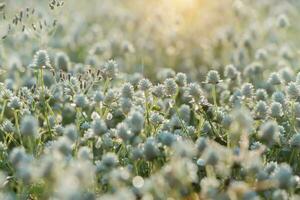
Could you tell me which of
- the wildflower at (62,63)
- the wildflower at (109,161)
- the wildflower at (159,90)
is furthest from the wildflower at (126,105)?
the wildflower at (62,63)

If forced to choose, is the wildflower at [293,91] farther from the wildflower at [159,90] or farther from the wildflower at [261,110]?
the wildflower at [159,90]

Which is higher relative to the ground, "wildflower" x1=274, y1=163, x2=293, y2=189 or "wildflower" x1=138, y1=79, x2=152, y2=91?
"wildflower" x1=274, y1=163, x2=293, y2=189

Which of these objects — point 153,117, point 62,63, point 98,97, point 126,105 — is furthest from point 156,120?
point 62,63

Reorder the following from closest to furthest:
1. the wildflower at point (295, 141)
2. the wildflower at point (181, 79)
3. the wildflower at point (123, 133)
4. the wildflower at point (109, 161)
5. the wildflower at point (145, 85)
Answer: the wildflower at point (109, 161), the wildflower at point (123, 133), the wildflower at point (295, 141), the wildflower at point (145, 85), the wildflower at point (181, 79)

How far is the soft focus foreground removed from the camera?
2633 mm

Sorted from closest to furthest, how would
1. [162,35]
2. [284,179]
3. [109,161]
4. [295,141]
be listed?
[284,179]
[109,161]
[295,141]
[162,35]

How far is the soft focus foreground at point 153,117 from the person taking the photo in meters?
2.63

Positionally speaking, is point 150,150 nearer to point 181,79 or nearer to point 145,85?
point 145,85

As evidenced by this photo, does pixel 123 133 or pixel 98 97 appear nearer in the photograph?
pixel 123 133

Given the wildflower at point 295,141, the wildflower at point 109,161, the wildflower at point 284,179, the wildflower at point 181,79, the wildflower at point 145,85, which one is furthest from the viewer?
the wildflower at point 181,79

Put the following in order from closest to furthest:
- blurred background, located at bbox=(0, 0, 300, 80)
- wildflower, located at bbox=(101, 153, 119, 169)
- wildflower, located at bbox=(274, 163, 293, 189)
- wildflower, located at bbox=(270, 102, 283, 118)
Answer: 1. wildflower, located at bbox=(274, 163, 293, 189)
2. wildflower, located at bbox=(101, 153, 119, 169)
3. wildflower, located at bbox=(270, 102, 283, 118)
4. blurred background, located at bbox=(0, 0, 300, 80)

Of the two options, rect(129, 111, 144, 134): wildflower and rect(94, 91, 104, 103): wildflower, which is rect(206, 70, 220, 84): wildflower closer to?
rect(94, 91, 104, 103): wildflower

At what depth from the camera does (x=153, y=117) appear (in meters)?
3.57

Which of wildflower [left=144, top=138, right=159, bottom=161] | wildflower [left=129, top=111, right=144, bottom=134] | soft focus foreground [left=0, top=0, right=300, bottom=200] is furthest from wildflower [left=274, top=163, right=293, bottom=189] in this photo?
wildflower [left=129, top=111, right=144, bottom=134]
